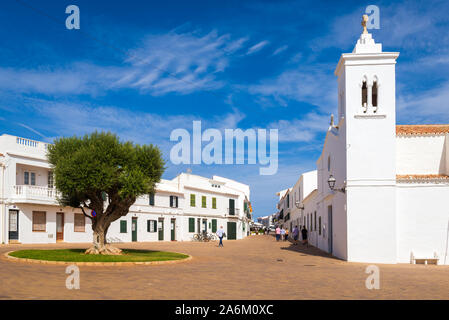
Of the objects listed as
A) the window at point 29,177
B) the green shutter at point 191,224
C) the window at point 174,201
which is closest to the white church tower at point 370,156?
the window at point 29,177

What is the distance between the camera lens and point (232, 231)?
57250mm

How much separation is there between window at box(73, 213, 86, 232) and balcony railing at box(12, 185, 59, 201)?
3.11m

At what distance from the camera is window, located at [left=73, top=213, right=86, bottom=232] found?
3447 cm

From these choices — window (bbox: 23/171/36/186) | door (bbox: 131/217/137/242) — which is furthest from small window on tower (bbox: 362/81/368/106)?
door (bbox: 131/217/137/242)

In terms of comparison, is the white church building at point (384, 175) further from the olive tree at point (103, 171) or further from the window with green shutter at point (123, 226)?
the window with green shutter at point (123, 226)

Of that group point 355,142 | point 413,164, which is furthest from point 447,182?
point 355,142

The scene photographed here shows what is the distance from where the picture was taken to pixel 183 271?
47.0ft

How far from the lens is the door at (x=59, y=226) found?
33.0 m

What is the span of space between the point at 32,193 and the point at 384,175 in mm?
22491

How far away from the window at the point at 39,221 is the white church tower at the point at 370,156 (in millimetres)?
21644

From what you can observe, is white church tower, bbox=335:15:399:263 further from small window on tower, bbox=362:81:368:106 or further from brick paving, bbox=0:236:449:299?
brick paving, bbox=0:236:449:299

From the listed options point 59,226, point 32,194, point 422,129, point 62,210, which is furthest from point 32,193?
point 422,129

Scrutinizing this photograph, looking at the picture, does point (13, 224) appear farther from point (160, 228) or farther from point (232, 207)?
point (232, 207)
